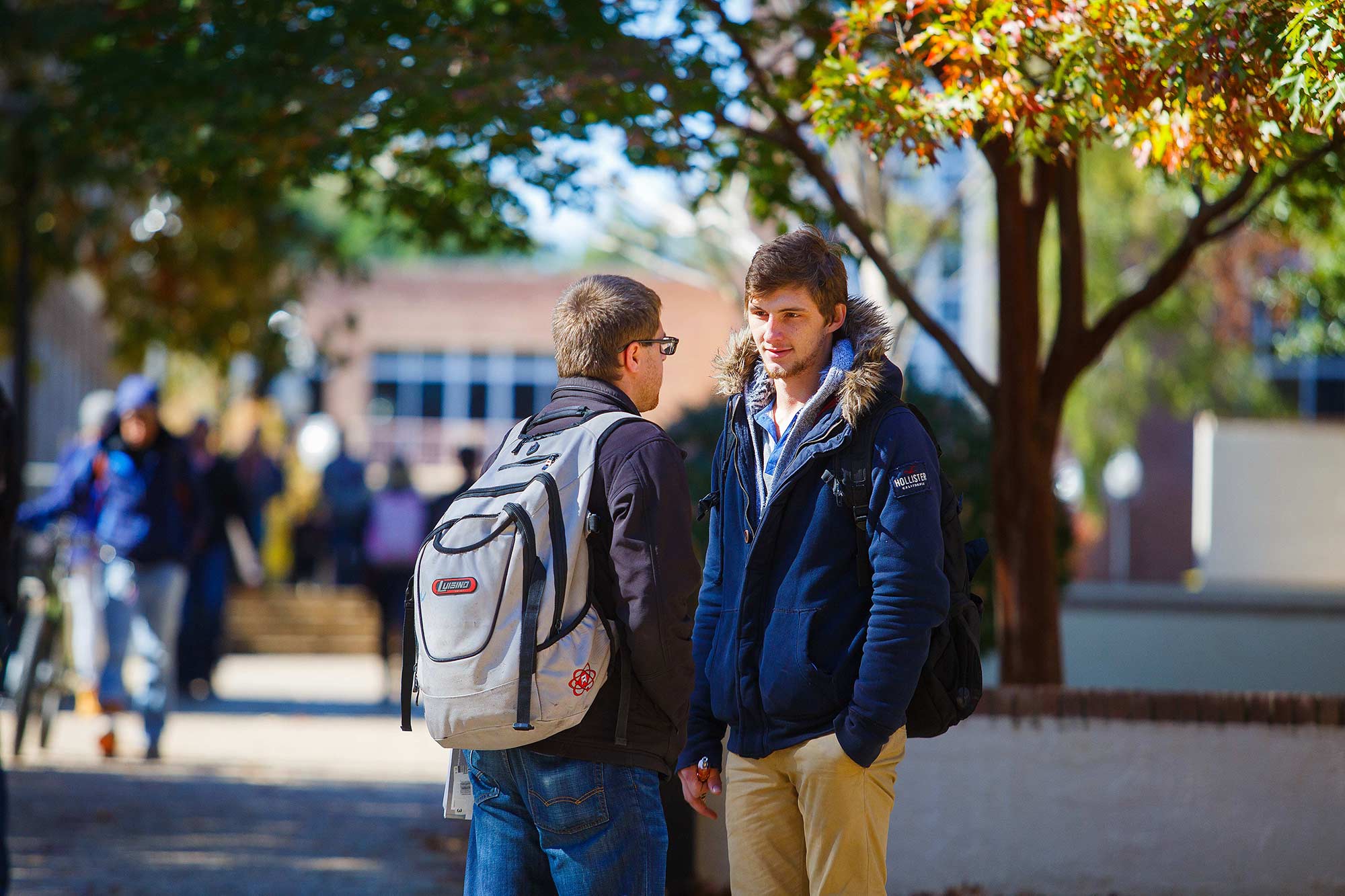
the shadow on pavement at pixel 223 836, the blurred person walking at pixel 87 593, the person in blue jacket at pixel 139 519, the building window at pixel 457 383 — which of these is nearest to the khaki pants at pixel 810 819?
the shadow on pavement at pixel 223 836

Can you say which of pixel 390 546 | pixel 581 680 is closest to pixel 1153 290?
pixel 581 680

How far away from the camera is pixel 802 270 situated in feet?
11.5

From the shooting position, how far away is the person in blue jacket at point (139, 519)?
8.90 metres

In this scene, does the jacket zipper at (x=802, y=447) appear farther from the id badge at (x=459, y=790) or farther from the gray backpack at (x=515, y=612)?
the id badge at (x=459, y=790)

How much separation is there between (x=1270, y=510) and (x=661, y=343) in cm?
1221

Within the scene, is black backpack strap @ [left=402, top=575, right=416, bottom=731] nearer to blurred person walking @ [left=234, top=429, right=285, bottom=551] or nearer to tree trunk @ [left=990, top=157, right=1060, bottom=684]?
tree trunk @ [left=990, top=157, right=1060, bottom=684]

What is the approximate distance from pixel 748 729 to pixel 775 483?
53cm

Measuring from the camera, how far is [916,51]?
17.0ft

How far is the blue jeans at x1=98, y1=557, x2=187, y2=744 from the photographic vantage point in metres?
9.00

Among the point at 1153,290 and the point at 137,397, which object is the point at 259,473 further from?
the point at 1153,290

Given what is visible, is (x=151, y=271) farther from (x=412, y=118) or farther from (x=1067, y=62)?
(x=1067, y=62)

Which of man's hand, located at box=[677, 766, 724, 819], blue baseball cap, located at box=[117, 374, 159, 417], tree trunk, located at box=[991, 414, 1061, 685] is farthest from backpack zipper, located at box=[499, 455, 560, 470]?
blue baseball cap, located at box=[117, 374, 159, 417]

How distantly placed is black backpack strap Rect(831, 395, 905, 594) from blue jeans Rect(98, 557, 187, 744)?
254 inches

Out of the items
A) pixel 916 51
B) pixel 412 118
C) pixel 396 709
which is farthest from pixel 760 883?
pixel 396 709
